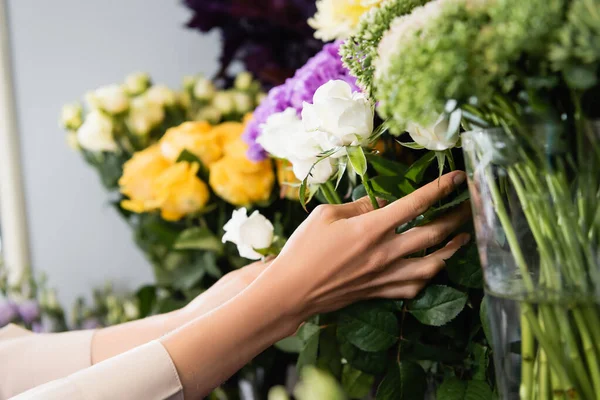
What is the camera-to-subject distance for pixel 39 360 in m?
0.67

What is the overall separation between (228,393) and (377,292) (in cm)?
46

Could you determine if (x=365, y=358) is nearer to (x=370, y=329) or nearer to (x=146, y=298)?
(x=370, y=329)

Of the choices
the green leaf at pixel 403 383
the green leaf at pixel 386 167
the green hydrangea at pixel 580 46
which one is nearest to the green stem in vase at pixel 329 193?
the green leaf at pixel 386 167

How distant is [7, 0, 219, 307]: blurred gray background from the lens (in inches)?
45.5

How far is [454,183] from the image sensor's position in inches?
18.0

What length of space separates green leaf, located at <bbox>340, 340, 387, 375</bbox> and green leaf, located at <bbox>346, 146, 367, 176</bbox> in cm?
16

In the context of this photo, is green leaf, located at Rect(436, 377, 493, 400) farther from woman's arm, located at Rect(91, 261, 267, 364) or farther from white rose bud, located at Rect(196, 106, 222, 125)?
white rose bud, located at Rect(196, 106, 222, 125)

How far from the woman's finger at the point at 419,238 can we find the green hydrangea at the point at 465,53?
16cm

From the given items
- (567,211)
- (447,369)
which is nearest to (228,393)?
(447,369)

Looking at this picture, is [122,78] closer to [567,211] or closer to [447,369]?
[447,369]

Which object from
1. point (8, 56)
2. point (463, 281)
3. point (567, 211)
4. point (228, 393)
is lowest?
A: point (228, 393)

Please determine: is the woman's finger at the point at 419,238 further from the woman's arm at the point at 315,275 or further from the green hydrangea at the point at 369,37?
the green hydrangea at the point at 369,37

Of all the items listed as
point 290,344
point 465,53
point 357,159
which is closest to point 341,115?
point 357,159

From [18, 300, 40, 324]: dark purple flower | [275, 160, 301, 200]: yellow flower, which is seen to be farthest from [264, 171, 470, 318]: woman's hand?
[18, 300, 40, 324]: dark purple flower
